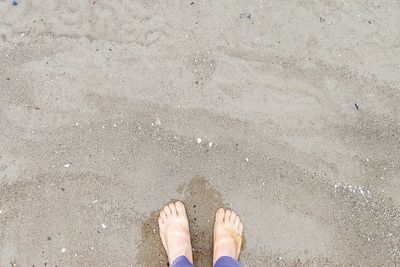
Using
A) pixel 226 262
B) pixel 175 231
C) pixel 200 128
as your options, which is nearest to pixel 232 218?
pixel 226 262

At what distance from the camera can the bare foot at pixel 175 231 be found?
10.3 ft

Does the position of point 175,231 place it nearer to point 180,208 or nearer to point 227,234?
point 180,208

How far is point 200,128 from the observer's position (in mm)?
3270

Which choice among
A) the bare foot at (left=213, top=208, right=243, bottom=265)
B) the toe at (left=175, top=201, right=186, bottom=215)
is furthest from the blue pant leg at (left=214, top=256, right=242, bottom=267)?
the toe at (left=175, top=201, right=186, bottom=215)

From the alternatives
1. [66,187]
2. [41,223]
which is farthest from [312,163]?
[41,223]

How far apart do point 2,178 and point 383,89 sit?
272cm

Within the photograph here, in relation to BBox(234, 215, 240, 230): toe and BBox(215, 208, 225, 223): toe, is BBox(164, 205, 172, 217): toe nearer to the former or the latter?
BBox(215, 208, 225, 223): toe

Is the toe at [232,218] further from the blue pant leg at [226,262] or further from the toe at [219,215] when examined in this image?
the blue pant leg at [226,262]

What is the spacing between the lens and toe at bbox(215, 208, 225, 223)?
3.19 meters

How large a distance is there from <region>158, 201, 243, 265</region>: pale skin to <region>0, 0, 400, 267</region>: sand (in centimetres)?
6

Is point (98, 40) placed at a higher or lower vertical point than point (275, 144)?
higher

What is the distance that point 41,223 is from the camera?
3170 mm

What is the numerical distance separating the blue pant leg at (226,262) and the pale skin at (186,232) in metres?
0.02

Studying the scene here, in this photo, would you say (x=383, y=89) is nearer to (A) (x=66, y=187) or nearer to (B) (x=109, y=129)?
(B) (x=109, y=129)
